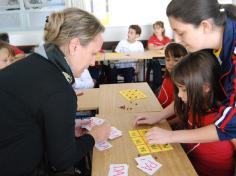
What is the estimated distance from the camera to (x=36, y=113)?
112 centimetres

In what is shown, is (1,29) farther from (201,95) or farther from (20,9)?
(201,95)

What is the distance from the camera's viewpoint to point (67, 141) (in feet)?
3.98

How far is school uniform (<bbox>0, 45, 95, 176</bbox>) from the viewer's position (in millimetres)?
1114

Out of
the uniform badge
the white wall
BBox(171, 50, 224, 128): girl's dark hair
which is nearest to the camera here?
the uniform badge

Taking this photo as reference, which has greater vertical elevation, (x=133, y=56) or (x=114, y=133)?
(x=114, y=133)

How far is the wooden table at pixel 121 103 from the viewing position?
2.29m

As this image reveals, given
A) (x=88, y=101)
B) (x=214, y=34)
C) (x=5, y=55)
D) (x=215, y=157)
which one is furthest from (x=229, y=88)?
(x=5, y=55)

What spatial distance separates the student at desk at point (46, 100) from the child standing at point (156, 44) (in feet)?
13.3

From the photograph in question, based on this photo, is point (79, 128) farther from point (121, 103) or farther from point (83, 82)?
point (83, 82)

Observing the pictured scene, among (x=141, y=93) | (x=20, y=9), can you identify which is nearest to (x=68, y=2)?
(x=20, y=9)

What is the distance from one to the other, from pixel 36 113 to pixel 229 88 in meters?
0.95

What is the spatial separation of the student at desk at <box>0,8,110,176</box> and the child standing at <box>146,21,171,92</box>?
405 centimetres

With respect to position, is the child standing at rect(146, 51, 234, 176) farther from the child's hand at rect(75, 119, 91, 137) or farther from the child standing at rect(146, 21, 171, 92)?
the child standing at rect(146, 21, 171, 92)

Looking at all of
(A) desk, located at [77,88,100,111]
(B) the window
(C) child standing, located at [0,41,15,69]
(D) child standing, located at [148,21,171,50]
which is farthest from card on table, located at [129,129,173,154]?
(B) the window
